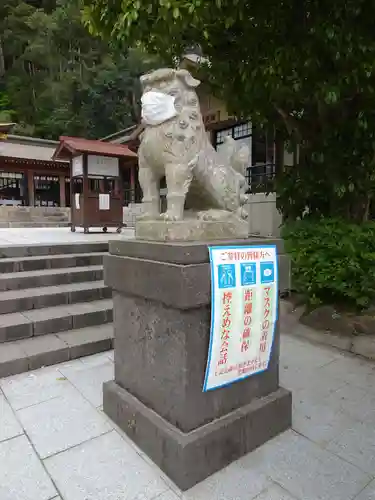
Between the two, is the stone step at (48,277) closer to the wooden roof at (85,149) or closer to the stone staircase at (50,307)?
the stone staircase at (50,307)

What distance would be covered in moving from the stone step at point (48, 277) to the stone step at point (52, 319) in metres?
0.50

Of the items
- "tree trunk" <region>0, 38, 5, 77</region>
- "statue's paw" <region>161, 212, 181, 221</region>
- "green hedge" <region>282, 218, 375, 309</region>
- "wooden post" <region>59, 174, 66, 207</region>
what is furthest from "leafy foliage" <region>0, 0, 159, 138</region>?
"statue's paw" <region>161, 212, 181, 221</region>

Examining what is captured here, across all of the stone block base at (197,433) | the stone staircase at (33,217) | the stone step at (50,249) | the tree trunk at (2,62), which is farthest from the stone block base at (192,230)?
the tree trunk at (2,62)

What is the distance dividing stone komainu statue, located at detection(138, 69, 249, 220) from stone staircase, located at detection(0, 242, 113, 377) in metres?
A: 1.87

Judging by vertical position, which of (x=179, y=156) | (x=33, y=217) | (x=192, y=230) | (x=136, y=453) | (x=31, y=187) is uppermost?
(x=31, y=187)

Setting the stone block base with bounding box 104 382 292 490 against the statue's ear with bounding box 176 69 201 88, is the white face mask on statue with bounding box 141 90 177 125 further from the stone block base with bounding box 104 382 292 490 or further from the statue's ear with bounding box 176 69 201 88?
the stone block base with bounding box 104 382 292 490

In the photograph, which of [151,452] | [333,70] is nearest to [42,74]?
[333,70]

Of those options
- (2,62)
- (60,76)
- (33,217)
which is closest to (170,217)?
(33,217)

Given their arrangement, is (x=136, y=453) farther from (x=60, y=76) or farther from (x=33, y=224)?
(x=60, y=76)

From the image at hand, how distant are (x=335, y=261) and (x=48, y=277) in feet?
11.3

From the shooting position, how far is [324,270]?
388cm

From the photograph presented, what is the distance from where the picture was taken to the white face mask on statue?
2.12m

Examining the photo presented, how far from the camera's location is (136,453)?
2.11 meters

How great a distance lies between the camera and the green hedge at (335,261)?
3.75m
